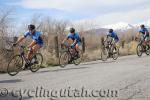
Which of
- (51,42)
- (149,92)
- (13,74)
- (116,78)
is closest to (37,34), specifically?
(13,74)

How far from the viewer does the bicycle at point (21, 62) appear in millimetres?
15672

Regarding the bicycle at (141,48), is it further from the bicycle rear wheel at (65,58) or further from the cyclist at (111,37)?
the bicycle rear wheel at (65,58)

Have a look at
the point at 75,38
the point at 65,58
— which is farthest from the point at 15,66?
the point at 75,38

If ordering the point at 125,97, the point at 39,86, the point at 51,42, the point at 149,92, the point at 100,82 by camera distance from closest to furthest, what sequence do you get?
1. the point at 125,97
2. the point at 149,92
3. the point at 39,86
4. the point at 100,82
5. the point at 51,42

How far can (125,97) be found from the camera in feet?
30.5

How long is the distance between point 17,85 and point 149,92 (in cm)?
397

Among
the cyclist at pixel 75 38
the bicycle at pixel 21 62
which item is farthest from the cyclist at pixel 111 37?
the bicycle at pixel 21 62

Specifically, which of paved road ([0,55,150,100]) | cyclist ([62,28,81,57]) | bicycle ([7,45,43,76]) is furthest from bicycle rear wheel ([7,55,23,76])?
cyclist ([62,28,81,57])

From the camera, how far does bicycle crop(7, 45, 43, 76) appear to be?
15.7 metres

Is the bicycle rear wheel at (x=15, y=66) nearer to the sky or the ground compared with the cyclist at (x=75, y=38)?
nearer to the ground

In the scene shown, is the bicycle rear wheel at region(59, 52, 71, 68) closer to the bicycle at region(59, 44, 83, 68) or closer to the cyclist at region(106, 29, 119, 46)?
the bicycle at region(59, 44, 83, 68)

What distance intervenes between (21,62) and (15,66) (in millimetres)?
415

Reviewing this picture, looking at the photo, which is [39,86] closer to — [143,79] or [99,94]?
[99,94]

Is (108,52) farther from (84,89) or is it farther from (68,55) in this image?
(84,89)
